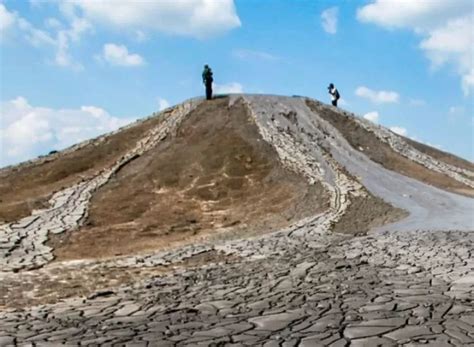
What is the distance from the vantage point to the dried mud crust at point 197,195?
17.5m

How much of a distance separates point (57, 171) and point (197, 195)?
11134 millimetres

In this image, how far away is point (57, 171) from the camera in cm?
3250

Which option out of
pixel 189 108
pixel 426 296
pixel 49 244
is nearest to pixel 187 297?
pixel 426 296

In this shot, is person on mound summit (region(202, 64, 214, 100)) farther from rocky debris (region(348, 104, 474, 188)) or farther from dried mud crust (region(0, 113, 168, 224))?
rocky debris (region(348, 104, 474, 188))

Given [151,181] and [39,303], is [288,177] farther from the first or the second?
[39,303]

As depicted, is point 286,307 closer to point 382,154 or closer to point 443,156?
point 382,154

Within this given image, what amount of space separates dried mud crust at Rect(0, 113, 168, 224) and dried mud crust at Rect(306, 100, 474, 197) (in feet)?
43.5

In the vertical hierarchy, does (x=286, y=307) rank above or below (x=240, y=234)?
below

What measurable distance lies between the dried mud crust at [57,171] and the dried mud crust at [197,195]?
262cm

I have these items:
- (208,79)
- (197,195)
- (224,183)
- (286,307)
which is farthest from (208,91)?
(286,307)

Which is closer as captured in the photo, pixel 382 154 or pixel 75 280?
pixel 75 280

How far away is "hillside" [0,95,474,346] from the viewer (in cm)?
727

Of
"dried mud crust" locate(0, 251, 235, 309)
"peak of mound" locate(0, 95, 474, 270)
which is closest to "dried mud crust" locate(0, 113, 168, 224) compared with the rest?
"peak of mound" locate(0, 95, 474, 270)

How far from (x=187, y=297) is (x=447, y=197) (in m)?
17.4
